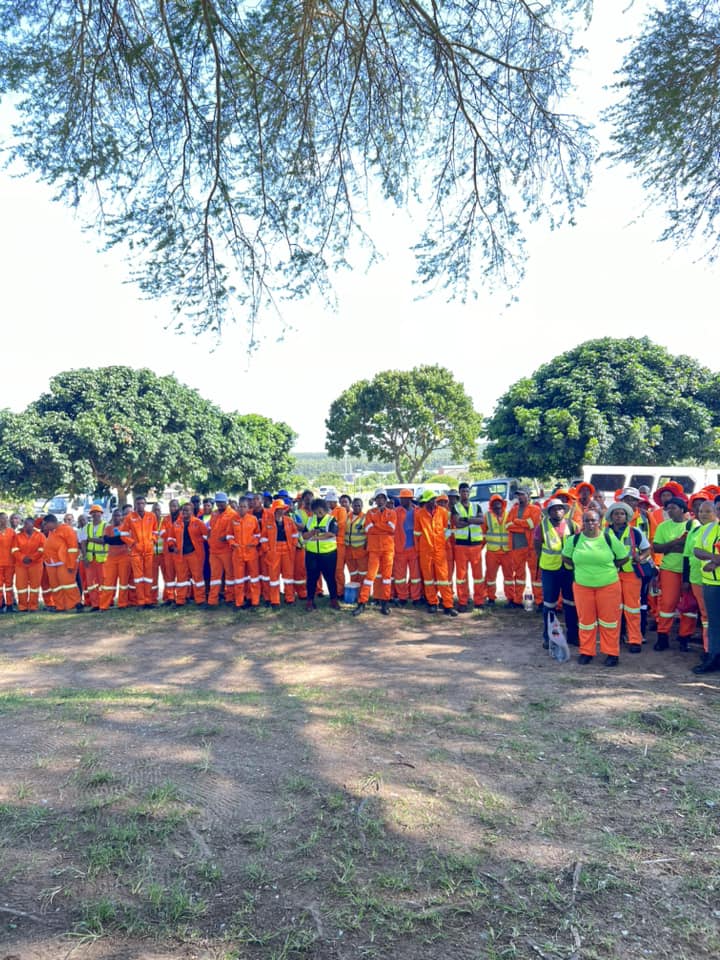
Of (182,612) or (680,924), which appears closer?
(680,924)

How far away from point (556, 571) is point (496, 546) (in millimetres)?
2330

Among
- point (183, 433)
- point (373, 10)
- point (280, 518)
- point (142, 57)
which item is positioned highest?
point (373, 10)

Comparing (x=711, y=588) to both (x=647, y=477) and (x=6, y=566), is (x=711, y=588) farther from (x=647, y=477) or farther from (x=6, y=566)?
(x=647, y=477)

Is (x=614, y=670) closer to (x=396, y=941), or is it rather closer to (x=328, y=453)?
(x=396, y=941)

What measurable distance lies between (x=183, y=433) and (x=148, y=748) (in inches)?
824

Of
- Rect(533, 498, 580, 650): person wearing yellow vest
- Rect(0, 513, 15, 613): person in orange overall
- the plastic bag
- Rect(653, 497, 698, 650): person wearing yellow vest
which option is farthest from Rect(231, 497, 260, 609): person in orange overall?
Rect(653, 497, 698, 650): person wearing yellow vest

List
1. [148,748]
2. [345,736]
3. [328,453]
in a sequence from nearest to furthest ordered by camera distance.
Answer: [148,748]
[345,736]
[328,453]

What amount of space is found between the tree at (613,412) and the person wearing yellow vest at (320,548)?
14183 mm

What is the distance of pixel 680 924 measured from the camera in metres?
2.71

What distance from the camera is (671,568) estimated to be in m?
7.33

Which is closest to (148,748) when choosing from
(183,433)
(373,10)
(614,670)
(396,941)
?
(396,941)

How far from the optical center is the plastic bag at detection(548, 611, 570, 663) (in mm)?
6895

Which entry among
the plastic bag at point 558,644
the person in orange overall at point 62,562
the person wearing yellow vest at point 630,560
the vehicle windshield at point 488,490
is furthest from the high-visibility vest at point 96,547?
the vehicle windshield at point 488,490

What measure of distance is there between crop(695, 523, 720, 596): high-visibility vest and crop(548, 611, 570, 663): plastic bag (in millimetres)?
1528
